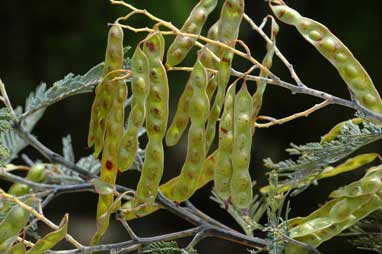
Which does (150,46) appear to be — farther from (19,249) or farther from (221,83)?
(19,249)

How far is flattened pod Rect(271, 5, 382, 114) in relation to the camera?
2.90 ft

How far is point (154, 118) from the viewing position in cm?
89

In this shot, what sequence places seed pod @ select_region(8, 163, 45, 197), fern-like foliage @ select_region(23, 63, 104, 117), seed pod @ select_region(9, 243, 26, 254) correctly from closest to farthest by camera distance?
seed pod @ select_region(9, 243, 26, 254), fern-like foliage @ select_region(23, 63, 104, 117), seed pod @ select_region(8, 163, 45, 197)

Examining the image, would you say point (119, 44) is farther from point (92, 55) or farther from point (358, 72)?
point (92, 55)

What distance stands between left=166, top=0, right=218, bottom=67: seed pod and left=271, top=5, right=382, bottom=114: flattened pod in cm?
10

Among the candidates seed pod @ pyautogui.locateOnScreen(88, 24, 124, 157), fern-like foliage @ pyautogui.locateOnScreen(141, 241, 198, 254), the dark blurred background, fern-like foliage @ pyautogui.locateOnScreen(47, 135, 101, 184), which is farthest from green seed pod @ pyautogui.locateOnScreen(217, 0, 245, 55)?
the dark blurred background

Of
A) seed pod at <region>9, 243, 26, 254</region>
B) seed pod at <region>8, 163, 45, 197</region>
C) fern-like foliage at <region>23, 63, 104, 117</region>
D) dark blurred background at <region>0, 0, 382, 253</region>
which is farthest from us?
dark blurred background at <region>0, 0, 382, 253</region>

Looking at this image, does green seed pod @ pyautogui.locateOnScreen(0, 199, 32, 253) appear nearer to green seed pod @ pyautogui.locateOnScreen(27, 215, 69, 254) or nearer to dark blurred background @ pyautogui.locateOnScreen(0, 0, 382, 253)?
green seed pod @ pyautogui.locateOnScreen(27, 215, 69, 254)

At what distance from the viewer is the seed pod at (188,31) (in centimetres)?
92

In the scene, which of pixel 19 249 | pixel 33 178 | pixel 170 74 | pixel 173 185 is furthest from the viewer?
pixel 170 74

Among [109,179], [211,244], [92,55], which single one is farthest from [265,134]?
[109,179]

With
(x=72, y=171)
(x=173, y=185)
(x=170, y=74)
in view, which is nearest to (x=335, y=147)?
(x=173, y=185)

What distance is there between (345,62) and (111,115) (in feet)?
0.79

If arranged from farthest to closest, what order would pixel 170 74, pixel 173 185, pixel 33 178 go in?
1. pixel 170 74
2. pixel 33 178
3. pixel 173 185
